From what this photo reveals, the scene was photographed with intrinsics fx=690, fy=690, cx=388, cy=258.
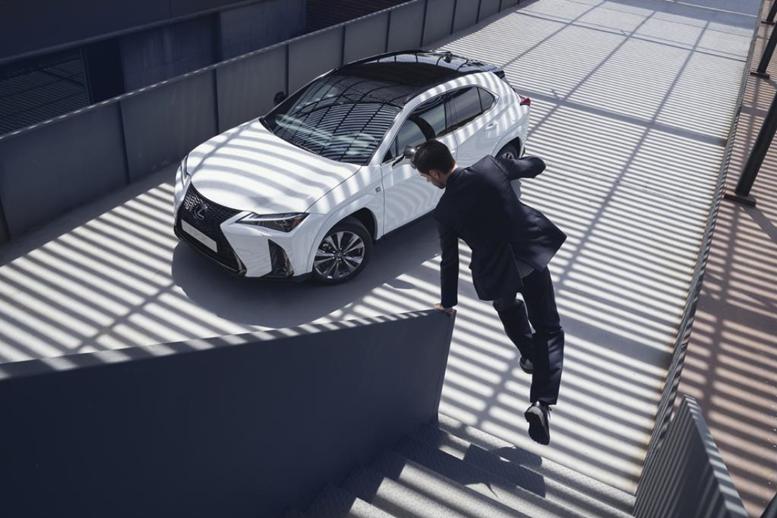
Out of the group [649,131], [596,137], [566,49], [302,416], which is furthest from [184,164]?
[566,49]

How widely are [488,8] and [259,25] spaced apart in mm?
6606

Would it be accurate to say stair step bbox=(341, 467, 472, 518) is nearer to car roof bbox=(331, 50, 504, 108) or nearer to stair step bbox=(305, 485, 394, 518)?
stair step bbox=(305, 485, 394, 518)

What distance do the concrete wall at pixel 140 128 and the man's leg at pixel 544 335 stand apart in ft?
18.3

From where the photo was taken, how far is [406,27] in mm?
14828

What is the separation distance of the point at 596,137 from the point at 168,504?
10.6m

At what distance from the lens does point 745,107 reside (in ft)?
42.5

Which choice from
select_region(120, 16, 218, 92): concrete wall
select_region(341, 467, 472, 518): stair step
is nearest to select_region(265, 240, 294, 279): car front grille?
select_region(341, 467, 472, 518): stair step

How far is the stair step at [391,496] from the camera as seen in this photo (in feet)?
11.9

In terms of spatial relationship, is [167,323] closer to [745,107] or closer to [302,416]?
[302,416]

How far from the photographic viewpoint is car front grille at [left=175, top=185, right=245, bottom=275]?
6449 millimetres

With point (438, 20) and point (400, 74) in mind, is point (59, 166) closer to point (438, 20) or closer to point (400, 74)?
point (400, 74)

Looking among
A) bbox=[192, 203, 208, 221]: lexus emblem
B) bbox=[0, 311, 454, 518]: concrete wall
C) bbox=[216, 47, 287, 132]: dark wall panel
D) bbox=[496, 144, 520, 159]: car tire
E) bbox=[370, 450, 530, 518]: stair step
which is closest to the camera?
bbox=[0, 311, 454, 518]: concrete wall

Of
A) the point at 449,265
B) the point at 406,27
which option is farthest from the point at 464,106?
the point at 406,27

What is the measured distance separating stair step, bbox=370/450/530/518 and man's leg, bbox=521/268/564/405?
122 centimetres
